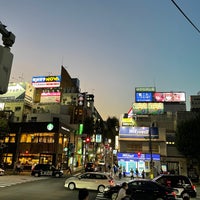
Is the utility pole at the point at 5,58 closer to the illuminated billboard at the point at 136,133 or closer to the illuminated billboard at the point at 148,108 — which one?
the illuminated billboard at the point at 136,133

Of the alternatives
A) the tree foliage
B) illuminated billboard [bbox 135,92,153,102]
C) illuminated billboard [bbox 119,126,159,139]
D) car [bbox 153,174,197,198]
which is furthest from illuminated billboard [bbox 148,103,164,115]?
car [bbox 153,174,197,198]

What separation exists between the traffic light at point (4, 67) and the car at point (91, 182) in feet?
59.5

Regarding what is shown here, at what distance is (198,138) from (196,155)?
2.60m

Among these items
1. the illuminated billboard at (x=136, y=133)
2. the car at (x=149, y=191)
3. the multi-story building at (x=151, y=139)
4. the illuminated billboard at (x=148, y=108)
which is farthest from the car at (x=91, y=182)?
the illuminated billboard at (x=148, y=108)

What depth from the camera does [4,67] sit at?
8.95 feet

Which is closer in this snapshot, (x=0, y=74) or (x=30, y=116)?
(x=0, y=74)

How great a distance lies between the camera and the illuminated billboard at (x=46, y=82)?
7076 centimetres

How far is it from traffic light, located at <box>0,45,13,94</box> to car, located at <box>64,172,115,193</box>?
1813 centimetres

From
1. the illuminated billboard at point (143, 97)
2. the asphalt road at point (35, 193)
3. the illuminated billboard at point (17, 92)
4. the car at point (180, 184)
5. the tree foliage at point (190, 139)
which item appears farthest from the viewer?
the illuminated billboard at point (17, 92)

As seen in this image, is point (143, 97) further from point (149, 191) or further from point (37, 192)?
point (149, 191)

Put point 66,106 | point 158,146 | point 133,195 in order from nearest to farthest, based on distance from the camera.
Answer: point 133,195
point 158,146
point 66,106

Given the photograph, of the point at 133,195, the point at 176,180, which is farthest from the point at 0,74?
the point at 176,180

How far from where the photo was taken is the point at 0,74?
2.64 metres

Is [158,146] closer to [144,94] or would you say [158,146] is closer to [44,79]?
[144,94]
